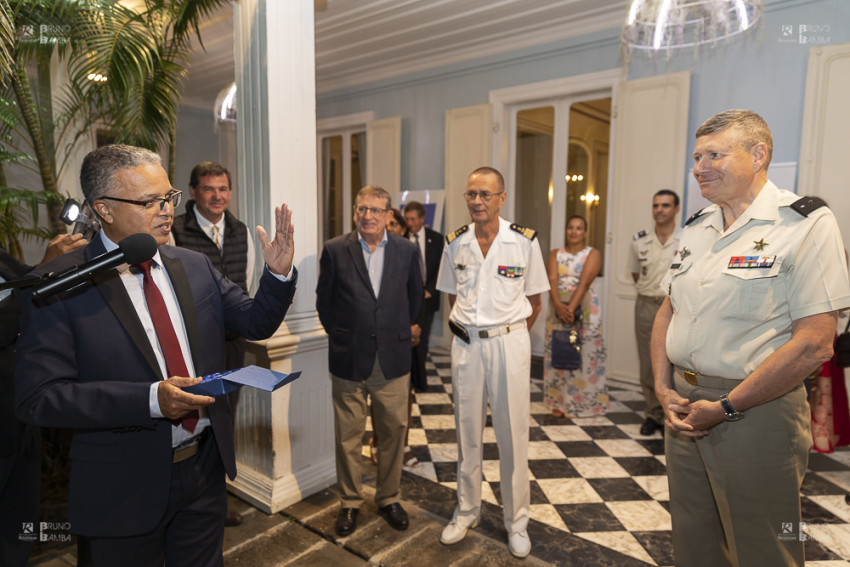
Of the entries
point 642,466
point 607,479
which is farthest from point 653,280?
point 607,479

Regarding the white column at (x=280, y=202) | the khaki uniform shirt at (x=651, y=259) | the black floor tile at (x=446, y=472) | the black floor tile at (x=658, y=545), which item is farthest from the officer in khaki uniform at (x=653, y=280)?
the white column at (x=280, y=202)

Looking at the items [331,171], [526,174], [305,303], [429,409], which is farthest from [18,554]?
[331,171]

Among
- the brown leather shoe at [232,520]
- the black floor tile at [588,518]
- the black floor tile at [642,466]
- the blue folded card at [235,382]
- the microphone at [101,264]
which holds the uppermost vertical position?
the microphone at [101,264]

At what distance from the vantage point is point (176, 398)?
3.97ft

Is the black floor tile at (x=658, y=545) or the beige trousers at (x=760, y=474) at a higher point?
the beige trousers at (x=760, y=474)

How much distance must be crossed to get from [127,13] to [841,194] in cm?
543

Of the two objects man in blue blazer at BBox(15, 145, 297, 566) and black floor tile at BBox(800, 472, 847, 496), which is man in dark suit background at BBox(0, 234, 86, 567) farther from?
black floor tile at BBox(800, 472, 847, 496)

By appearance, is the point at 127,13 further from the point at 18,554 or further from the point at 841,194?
the point at 841,194

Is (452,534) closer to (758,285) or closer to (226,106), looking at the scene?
(758,285)

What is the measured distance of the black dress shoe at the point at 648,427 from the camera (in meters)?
3.99

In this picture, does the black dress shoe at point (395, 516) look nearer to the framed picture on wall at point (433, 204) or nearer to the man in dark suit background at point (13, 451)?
the man in dark suit background at point (13, 451)

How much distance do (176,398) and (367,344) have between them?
1.45m

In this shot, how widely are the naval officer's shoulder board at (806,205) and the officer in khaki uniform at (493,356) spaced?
1.20 m

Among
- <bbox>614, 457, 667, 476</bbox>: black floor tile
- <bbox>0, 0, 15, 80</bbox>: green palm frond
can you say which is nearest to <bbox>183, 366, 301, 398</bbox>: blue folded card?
<bbox>0, 0, 15, 80</bbox>: green palm frond
